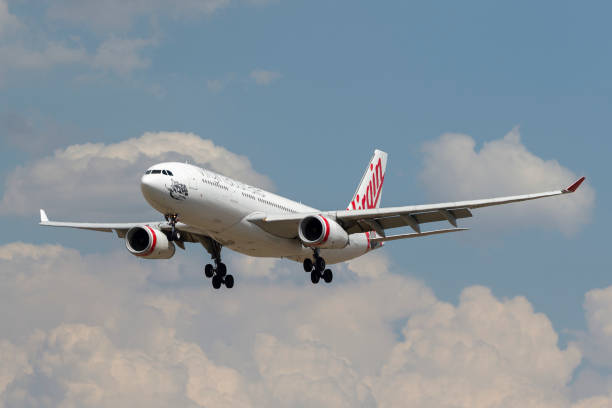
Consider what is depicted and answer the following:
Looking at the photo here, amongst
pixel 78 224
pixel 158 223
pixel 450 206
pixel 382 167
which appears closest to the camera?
pixel 450 206

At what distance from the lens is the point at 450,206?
176 feet

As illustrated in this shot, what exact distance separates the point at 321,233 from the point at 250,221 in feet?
12.1

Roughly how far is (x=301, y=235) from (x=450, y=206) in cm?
782

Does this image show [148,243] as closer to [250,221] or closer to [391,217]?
[250,221]

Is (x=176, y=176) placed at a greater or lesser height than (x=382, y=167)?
lesser

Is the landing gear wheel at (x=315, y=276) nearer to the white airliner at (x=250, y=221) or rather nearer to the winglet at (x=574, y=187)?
the white airliner at (x=250, y=221)

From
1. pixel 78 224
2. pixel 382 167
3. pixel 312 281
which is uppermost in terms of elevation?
pixel 382 167

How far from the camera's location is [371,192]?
72375 mm

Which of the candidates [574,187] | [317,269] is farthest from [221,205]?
[574,187]

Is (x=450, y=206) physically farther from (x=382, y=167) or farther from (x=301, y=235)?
(x=382, y=167)

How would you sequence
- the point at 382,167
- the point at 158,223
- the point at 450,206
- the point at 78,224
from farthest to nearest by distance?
1. the point at 382,167
2. the point at 78,224
3. the point at 158,223
4. the point at 450,206

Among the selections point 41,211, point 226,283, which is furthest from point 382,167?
point 41,211

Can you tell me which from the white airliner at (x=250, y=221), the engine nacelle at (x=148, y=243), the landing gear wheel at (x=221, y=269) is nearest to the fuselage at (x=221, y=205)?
the white airliner at (x=250, y=221)

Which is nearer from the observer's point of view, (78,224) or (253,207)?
(253,207)
